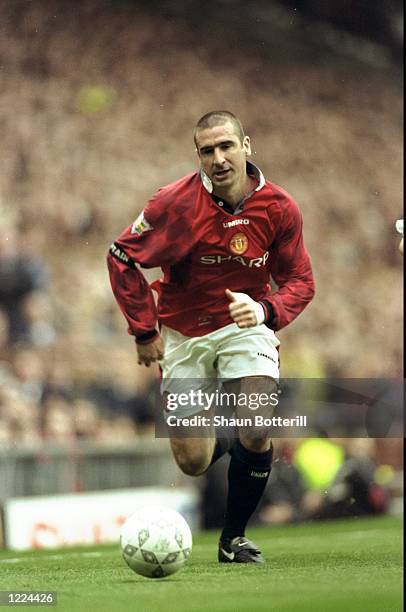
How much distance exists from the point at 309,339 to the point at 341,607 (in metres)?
10.1

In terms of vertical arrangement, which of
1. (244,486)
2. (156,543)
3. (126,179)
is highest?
(126,179)

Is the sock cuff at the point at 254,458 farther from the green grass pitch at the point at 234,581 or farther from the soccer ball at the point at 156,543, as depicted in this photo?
the soccer ball at the point at 156,543

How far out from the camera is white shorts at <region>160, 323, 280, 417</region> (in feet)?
17.6

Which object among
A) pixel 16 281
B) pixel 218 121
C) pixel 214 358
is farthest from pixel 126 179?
pixel 218 121

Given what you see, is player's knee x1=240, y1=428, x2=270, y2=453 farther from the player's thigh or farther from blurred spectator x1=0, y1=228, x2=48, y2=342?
blurred spectator x1=0, y1=228, x2=48, y2=342

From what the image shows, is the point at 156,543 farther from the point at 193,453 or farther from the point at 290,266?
the point at 290,266

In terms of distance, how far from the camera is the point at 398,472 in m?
11.9

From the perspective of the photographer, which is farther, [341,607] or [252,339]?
[252,339]

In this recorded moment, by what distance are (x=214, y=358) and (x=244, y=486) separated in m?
0.63

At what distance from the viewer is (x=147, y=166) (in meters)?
14.2

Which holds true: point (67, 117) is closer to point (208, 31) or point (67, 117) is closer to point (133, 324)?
point (208, 31)

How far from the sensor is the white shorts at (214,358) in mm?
5352

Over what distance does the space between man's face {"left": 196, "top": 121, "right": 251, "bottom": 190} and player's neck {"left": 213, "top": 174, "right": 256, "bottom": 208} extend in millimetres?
75

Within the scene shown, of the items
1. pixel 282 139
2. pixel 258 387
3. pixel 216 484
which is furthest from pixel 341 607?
pixel 282 139
